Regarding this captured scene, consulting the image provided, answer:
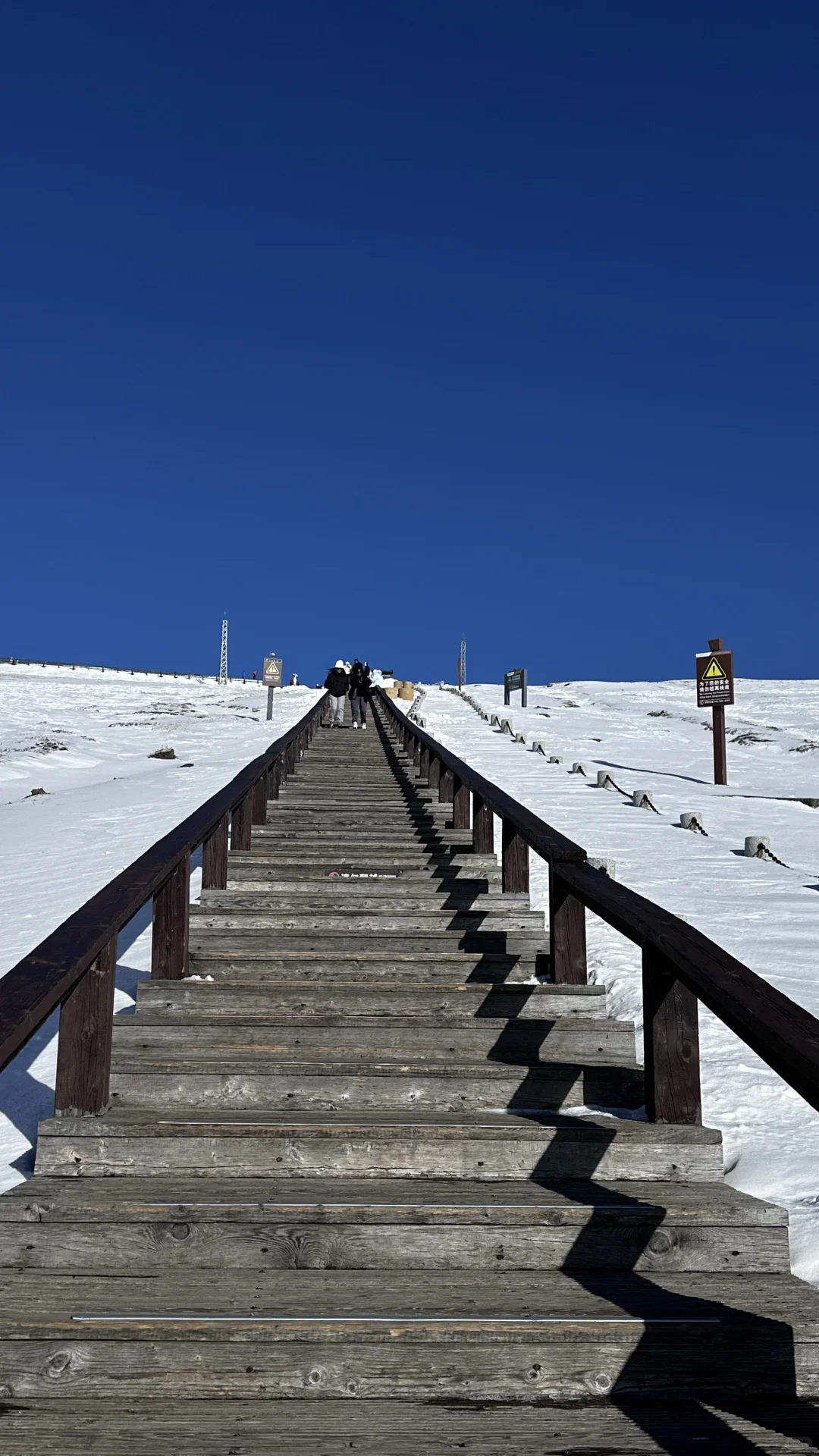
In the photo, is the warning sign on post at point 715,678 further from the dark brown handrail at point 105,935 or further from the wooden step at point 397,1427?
the wooden step at point 397,1427

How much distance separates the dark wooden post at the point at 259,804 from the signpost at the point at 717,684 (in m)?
11.1

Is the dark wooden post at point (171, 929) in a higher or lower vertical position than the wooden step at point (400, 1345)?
higher

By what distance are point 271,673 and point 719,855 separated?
2345cm

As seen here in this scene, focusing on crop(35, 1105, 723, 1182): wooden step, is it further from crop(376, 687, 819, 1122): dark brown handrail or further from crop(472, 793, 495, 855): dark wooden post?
crop(472, 793, 495, 855): dark wooden post

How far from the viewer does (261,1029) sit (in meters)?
5.15

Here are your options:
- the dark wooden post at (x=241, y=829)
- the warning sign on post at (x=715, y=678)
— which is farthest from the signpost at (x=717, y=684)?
the dark wooden post at (x=241, y=829)

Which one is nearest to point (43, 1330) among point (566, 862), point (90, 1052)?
point (90, 1052)

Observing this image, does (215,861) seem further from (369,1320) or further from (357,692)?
(357,692)

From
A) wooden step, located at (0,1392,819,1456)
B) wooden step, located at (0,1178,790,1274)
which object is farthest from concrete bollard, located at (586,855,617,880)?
wooden step, located at (0,1392,819,1456)

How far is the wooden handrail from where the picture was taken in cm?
331

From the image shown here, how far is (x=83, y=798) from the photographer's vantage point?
16.3 m

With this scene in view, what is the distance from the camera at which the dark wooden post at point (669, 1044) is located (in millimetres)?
4188

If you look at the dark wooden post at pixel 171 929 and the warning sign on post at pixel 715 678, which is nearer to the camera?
the dark wooden post at pixel 171 929

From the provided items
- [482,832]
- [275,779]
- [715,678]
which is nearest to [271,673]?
[715,678]
